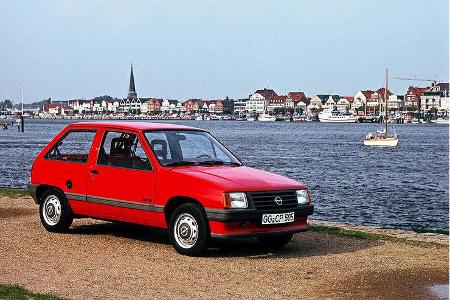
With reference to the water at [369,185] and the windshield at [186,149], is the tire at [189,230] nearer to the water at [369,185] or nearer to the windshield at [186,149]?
the windshield at [186,149]

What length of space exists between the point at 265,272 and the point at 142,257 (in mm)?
1755

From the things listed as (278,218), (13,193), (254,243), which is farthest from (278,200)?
(13,193)

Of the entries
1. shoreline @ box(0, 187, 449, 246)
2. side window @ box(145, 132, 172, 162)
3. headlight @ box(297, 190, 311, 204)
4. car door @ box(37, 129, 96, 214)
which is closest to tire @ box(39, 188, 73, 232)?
car door @ box(37, 129, 96, 214)

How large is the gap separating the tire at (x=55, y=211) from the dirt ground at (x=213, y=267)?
166 mm

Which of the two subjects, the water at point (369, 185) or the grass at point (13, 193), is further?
the water at point (369, 185)

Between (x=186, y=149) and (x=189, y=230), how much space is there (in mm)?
1466

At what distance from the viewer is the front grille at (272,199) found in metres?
9.93

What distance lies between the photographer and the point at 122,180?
10977 mm

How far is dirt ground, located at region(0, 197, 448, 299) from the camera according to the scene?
322 inches

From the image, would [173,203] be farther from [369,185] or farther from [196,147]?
[369,185]

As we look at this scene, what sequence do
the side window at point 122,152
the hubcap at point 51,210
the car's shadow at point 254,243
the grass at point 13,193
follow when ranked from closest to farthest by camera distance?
the car's shadow at point 254,243 < the side window at point 122,152 < the hubcap at point 51,210 < the grass at point 13,193

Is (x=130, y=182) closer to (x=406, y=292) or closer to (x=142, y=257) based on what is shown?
(x=142, y=257)

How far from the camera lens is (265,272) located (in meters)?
9.23

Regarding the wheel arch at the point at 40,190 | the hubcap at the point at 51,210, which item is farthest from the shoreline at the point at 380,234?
the wheel arch at the point at 40,190
